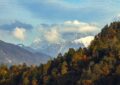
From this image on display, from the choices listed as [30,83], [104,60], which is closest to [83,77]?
[104,60]

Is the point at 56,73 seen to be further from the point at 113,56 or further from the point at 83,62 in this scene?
the point at 113,56

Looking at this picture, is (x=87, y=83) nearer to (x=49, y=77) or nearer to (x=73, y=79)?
(x=73, y=79)

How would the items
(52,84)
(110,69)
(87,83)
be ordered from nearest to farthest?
(87,83) → (110,69) → (52,84)

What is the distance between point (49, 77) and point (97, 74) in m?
28.4

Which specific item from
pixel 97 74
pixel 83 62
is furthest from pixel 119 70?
pixel 83 62

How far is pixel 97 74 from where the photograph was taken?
171625 mm

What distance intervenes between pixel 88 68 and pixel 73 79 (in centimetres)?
788

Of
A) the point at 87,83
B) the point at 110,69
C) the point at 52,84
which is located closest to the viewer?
the point at 87,83

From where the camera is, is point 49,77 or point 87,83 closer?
point 87,83

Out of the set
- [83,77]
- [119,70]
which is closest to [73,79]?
[83,77]

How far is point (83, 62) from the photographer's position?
198750 mm

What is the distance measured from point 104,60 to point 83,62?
13.8m

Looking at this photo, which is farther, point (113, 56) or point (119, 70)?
point (113, 56)

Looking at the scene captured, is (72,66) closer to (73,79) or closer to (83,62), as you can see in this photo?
(83,62)
